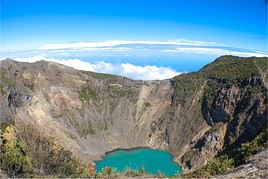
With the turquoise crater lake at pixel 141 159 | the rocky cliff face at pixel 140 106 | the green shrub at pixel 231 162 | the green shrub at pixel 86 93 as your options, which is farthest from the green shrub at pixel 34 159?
the green shrub at pixel 86 93

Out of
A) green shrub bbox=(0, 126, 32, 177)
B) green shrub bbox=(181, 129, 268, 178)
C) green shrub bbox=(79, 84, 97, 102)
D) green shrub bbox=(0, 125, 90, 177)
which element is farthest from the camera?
green shrub bbox=(79, 84, 97, 102)

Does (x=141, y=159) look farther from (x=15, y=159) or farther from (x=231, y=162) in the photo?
(x=15, y=159)

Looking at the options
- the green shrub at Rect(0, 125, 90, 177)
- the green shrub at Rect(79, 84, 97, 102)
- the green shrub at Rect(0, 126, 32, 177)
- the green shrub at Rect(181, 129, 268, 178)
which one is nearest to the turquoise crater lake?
the green shrub at Rect(79, 84, 97, 102)

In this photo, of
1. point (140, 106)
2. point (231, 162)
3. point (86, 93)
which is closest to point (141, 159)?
point (140, 106)

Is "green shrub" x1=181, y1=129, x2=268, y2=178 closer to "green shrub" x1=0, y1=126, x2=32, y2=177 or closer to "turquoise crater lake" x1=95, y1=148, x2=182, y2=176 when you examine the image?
A: "green shrub" x1=0, y1=126, x2=32, y2=177

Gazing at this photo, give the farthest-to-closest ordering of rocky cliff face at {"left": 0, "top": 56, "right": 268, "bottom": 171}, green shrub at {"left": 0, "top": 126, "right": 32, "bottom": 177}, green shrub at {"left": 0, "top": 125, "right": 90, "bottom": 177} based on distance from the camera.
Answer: rocky cliff face at {"left": 0, "top": 56, "right": 268, "bottom": 171} → green shrub at {"left": 0, "top": 125, "right": 90, "bottom": 177} → green shrub at {"left": 0, "top": 126, "right": 32, "bottom": 177}

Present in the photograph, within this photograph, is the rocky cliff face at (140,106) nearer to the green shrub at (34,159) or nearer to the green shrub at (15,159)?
the green shrub at (15,159)

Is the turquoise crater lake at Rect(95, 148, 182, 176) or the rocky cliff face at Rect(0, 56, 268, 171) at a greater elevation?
the rocky cliff face at Rect(0, 56, 268, 171)
